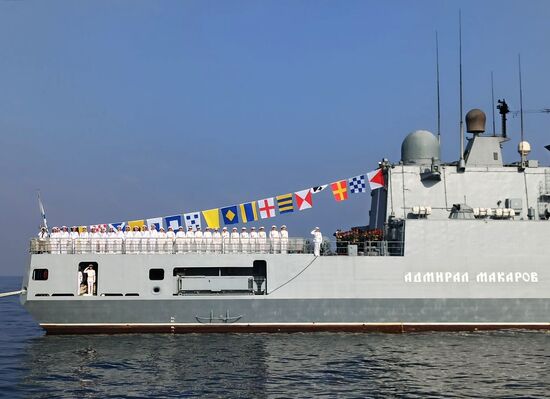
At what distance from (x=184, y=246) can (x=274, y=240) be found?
2.98 m

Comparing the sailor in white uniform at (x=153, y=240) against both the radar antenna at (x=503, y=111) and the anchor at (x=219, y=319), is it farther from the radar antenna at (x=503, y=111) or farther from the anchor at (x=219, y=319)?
the radar antenna at (x=503, y=111)

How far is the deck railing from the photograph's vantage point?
19344 mm

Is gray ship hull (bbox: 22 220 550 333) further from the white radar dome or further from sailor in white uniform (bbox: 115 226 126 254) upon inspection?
the white radar dome

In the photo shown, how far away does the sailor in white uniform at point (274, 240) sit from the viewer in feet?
65.0

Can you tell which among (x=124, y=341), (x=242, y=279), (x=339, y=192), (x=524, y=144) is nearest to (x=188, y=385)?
(x=124, y=341)

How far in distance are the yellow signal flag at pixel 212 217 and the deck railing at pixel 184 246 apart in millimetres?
761

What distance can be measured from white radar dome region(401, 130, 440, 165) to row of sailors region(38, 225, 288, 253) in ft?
19.0

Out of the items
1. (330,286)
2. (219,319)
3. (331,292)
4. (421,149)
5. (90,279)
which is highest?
(421,149)

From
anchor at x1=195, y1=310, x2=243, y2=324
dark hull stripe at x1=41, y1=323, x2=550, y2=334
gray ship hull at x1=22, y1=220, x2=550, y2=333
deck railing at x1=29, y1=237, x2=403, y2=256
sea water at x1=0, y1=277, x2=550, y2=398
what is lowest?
sea water at x1=0, y1=277, x2=550, y2=398

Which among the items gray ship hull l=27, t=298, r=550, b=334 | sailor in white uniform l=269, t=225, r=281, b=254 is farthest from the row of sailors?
gray ship hull l=27, t=298, r=550, b=334

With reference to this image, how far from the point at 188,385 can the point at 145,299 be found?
698 cm

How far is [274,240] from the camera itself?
19.8 meters

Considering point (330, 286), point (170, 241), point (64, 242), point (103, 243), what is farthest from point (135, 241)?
point (330, 286)

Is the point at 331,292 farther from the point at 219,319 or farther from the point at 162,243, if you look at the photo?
the point at 162,243
